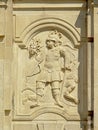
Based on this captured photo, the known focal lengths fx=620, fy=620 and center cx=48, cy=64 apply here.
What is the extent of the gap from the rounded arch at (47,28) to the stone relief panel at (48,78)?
0.08 metres

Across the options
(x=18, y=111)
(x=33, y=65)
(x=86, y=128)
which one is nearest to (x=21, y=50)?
(x=33, y=65)

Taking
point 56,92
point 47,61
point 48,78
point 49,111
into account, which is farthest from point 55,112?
point 47,61

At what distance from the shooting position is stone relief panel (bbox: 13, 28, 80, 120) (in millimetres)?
11461

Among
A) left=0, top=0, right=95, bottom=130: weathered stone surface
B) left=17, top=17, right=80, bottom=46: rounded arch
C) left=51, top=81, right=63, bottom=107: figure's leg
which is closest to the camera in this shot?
left=0, top=0, right=95, bottom=130: weathered stone surface

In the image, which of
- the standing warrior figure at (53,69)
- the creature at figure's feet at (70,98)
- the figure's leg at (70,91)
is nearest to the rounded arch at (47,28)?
the standing warrior figure at (53,69)

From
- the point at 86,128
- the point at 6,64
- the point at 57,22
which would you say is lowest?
the point at 86,128

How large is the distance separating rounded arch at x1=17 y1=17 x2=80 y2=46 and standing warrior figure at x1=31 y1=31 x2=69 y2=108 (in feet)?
0.78

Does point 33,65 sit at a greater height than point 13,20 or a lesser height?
lesser

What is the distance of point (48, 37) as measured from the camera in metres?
11.6

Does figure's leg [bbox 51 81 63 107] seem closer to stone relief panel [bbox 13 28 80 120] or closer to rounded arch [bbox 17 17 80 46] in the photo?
stone relief panel [bbox 13 28 80 120]

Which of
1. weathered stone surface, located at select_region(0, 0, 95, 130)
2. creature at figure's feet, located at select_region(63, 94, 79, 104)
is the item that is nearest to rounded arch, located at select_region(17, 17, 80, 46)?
weathered stone surface, located at select_region(0, 0, 95, 130)

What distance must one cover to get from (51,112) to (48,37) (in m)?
1.40

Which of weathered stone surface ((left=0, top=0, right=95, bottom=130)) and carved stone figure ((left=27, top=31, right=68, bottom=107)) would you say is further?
carved stone figure ((left=27, top=31, right=68, bottom=107))

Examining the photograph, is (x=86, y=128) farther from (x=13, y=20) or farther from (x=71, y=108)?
(x=13, y=20)
